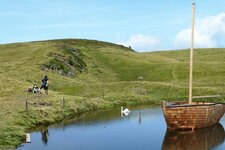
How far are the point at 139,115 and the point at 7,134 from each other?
26.8m

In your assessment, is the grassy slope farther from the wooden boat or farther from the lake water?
the wooden boat

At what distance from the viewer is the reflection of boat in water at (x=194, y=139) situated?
130 ft

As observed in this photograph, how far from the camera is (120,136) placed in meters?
44.7

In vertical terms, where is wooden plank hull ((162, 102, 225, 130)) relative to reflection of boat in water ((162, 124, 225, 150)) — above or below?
above

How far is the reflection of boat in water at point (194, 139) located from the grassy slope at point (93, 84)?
16.2 meters

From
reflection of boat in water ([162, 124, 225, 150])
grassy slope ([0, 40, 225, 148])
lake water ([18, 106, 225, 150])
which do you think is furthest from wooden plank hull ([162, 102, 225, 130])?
grassy slope ([0, 40, 225, 148])

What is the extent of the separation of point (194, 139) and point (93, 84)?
51.3 meters

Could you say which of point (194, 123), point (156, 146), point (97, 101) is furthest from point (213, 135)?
point (97, 101)

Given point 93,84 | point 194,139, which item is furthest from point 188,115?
point 93,84

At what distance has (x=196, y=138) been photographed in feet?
142

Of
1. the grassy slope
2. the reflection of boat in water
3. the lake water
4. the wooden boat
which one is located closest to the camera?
the lake water

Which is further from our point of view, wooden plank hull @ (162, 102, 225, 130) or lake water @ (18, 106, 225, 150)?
wooden plank hull @ (162, 102, 225, 130)

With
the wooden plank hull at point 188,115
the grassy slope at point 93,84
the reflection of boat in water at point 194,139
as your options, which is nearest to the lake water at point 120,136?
the reflection of boat in water at point 194,139

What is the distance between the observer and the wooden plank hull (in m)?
45.1
